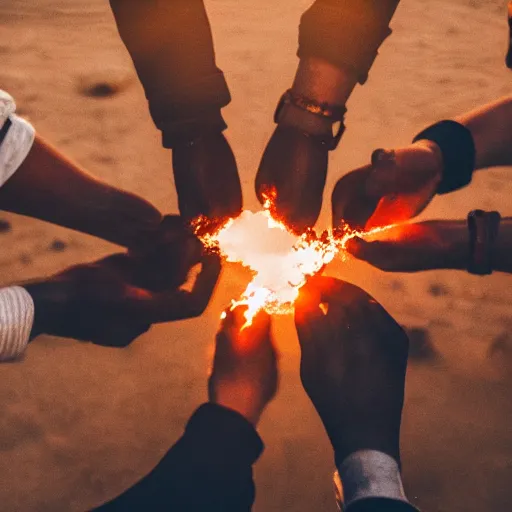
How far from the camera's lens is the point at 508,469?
176 cm

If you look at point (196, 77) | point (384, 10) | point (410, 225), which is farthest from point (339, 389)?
point (384, 10)

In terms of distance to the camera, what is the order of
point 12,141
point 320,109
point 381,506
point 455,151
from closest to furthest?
1. point 381,506
2. point 12,141
3. point 320,109
4. point 455,151

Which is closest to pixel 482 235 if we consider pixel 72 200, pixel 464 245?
pixel 464 245

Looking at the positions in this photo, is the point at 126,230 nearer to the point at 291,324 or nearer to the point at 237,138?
the point at 291,324

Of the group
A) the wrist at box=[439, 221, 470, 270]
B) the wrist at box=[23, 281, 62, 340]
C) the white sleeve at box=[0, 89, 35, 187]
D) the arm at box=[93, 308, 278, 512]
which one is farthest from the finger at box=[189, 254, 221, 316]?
the wrist at box=[439, 221, 470, 270]

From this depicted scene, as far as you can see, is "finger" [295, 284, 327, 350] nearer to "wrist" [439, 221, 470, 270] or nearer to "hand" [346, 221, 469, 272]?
"hand" [346, 221, 469, 272]

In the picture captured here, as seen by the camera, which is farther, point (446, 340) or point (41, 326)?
point (446, 340)

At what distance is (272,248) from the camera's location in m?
1.97

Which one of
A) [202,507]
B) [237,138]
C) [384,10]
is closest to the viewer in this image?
[202,507]

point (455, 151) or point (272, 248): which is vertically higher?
point (455, 151)

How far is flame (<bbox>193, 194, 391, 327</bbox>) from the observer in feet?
6.26

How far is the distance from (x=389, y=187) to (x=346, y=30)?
48 cm

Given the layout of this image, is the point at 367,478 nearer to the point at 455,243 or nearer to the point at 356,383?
the point at 356,383

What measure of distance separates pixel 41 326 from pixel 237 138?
5.13ft
